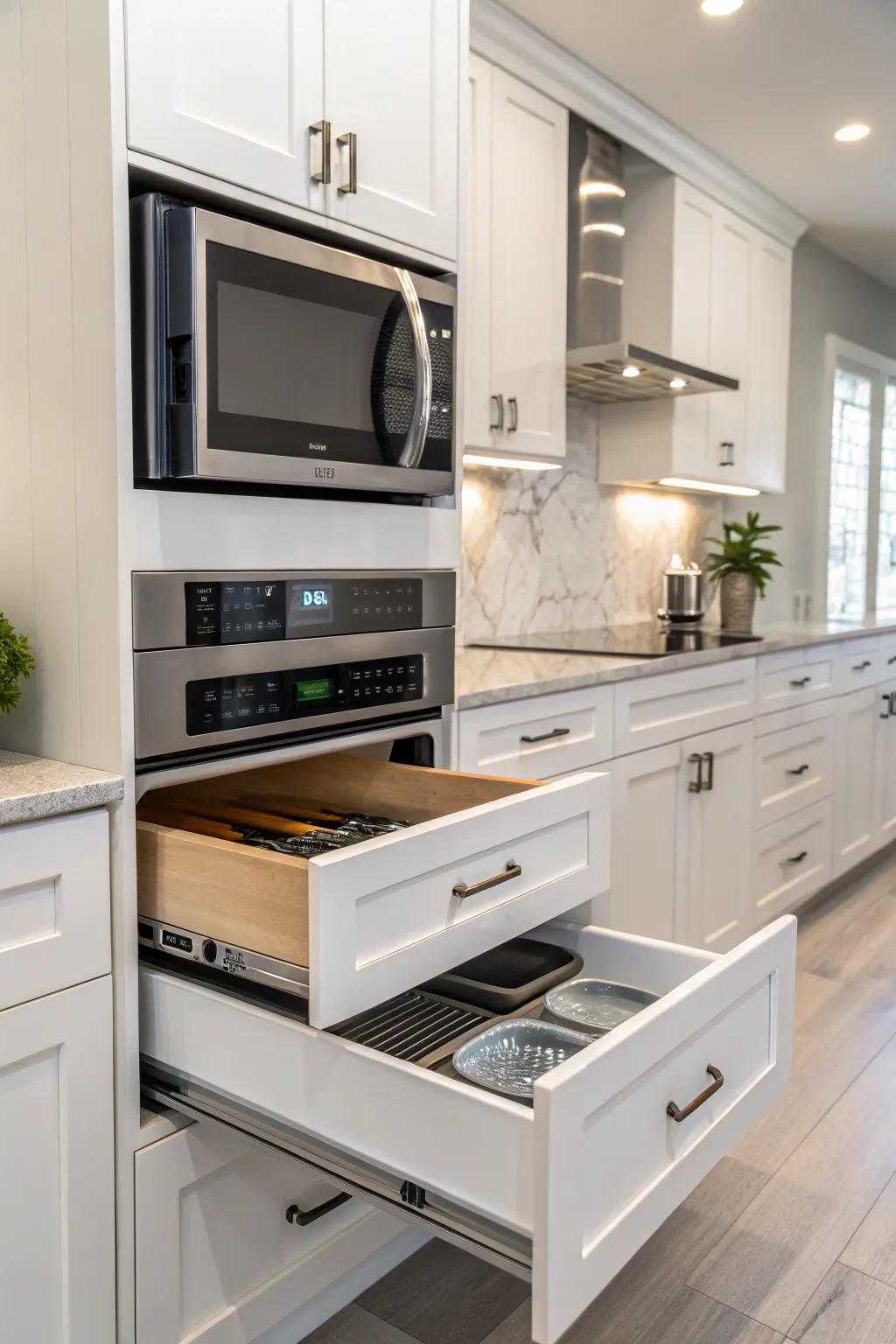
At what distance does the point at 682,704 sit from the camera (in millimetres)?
2668

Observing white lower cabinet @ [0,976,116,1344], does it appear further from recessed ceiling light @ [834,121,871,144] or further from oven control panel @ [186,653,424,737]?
recessed ceiling light @ [834,121,871,144]

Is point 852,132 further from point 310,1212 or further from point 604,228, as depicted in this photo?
point 310,1212

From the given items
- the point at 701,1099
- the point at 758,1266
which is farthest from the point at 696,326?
the point at 701,1099

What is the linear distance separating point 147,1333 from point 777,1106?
4.79 ft

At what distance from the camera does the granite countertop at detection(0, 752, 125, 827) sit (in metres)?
Answer: 1.12

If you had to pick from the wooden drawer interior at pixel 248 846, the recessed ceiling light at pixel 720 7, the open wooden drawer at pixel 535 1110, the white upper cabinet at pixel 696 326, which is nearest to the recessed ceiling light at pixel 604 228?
the white upper cabinet at pixel 696 326

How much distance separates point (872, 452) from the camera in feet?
18.2

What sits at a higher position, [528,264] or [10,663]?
[528,264]

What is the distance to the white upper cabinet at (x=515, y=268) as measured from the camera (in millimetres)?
2514

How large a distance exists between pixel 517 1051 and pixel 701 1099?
268 mm

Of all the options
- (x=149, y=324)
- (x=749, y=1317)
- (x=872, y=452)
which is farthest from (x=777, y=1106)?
(x=872, y=452)

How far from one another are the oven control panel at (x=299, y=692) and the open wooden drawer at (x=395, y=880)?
0.13 metres

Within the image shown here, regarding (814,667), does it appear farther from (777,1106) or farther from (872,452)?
(872,452)

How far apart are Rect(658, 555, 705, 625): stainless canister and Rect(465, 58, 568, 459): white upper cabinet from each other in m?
0.88
